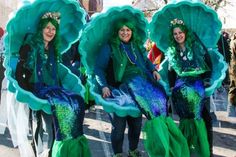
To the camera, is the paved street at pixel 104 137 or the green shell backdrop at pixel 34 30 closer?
the green shell backdrop at pixel 34 30

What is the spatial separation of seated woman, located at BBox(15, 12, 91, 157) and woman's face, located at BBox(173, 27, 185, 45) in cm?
120

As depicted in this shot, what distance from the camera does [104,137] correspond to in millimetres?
5688

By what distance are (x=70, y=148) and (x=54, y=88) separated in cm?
57

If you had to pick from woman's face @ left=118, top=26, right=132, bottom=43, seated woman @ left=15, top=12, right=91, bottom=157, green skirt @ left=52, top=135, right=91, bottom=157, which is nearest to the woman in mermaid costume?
woman's face @ left=118, top=26, right=132, bottom=43

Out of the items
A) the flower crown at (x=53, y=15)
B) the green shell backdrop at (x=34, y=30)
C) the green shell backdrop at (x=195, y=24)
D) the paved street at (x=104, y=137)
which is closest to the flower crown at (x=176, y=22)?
the green shell backdrop at (x=195, y=24)

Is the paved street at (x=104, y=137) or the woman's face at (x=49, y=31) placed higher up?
the woman's face at (x=49, y=31)

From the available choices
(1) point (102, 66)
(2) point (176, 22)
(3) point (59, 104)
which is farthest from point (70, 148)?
(2) point (176, 22)

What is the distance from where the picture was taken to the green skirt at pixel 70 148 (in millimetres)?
3414

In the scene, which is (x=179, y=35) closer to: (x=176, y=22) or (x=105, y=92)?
(x=176, y=22)

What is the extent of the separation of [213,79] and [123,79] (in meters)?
0.94

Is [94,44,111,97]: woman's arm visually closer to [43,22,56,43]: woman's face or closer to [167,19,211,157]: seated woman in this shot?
[43,22,56,43]: woman's face

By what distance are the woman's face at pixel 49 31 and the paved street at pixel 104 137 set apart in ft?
5.37

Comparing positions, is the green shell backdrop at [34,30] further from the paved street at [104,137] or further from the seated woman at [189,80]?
the paved street at [104,137]

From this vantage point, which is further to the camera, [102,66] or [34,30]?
[102,66]
